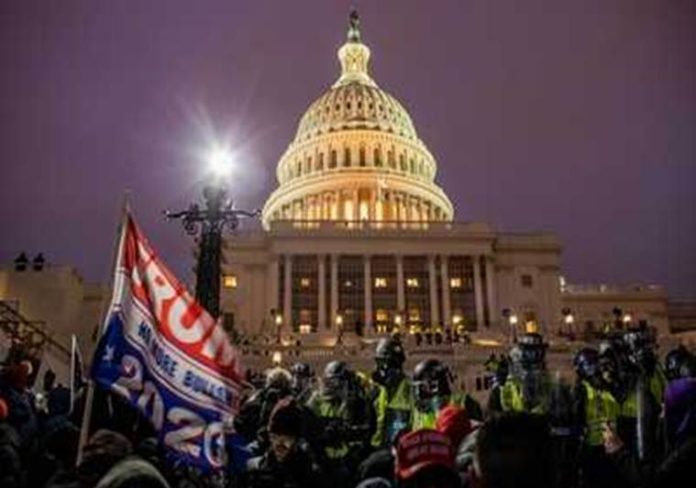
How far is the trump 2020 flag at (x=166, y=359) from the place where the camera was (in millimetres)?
5184

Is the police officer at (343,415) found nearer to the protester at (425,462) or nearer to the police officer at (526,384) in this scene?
the police officer at (526,384)

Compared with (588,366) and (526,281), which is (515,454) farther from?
(526,281)

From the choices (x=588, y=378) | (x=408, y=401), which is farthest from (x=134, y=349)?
(x=588, y=378)

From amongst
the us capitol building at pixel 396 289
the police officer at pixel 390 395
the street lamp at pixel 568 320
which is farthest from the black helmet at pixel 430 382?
the street lamp at pixel 568 320

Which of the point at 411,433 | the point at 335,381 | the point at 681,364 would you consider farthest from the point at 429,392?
the point at 411,433

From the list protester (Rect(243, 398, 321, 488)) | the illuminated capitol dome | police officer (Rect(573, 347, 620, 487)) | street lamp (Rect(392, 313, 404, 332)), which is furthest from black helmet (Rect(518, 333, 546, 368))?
the illuminated capitol dome

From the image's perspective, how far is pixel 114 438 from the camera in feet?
14.5

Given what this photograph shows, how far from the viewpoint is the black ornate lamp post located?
48.0 ft

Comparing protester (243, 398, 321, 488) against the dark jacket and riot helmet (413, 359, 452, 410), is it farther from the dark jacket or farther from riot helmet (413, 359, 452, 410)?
riot helmet (413, 359, 452, 410)

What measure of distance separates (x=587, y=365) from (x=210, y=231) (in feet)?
28.7

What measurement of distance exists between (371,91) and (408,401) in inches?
3845

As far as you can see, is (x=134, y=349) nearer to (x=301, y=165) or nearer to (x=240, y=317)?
(x=240, y=317)

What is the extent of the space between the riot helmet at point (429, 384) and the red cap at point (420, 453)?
12.6ft

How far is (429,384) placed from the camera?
8305 mm
